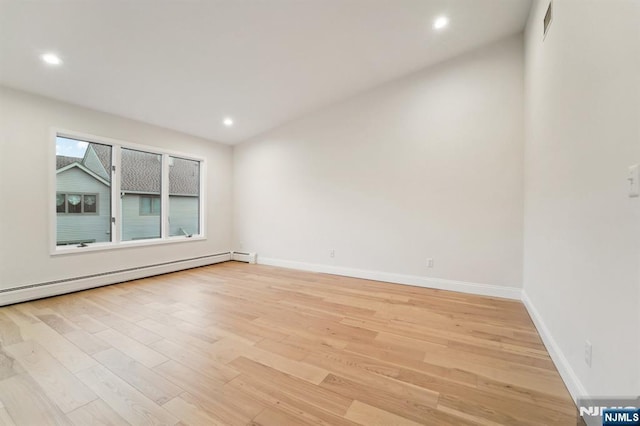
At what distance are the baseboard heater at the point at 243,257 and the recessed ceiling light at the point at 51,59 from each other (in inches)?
156

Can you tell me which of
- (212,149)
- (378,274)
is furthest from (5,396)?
(212,149)

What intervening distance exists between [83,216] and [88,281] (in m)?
0.94

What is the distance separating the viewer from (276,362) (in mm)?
1853

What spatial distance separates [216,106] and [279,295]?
3.15 meters

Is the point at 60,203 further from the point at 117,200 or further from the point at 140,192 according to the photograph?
the point at 140,192

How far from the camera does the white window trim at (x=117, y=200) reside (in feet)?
10.8

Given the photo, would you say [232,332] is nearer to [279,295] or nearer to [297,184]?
[279,295]

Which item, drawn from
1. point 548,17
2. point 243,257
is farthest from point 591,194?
point 243,257

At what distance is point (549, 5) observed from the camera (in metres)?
2.13

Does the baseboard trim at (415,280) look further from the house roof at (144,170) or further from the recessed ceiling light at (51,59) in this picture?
the recessed ceiling light at (51,59)

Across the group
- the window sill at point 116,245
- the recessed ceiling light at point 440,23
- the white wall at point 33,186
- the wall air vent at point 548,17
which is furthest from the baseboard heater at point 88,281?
the wall air vent at point 548,17

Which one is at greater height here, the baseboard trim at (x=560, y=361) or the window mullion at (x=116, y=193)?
the window mullion at (x=116, y=193)

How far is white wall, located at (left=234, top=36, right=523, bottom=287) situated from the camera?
3.30 metres

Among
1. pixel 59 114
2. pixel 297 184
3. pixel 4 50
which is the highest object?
pixel 4 50
